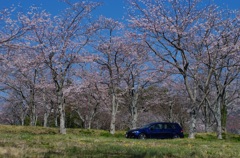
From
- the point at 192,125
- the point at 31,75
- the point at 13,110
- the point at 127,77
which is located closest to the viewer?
the point at 192,125

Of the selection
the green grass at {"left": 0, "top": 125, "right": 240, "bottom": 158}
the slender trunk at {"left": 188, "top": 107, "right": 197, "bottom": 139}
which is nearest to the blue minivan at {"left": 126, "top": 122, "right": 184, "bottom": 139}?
the slender trunk at {"left": 188, "top": 107, "right": 197, "bottom": 139}

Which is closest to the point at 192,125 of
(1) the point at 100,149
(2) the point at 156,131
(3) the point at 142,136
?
(2) the point at 156,131

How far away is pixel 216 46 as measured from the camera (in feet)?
85.4

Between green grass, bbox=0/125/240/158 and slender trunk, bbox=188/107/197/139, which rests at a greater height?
slender trunk, bbox=188/107/197/139

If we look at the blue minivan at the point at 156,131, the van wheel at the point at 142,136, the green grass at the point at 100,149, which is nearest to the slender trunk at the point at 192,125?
the blue minivan at the point at 156,131

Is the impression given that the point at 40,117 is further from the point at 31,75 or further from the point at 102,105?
the point at 31,75

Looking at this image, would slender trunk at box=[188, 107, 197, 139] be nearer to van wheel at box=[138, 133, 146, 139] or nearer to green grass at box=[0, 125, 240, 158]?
van wheel at box=[138, 133, 146, 139]

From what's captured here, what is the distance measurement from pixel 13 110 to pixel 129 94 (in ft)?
104

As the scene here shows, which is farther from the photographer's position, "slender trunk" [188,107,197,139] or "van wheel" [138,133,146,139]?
"van wheel" [138,133,146,139]

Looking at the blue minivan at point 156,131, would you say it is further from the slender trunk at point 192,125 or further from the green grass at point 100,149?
the green grass at point 100,149

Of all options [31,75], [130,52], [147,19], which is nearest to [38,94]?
[31,75]

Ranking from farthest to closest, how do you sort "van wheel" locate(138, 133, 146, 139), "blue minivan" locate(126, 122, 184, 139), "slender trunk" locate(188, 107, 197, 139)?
"blue minivan" locate(126, 122, 184, 139), "van wheel" locate(138, 133, 146, 139), "slender trunk" locate(188, 107, 197, 139)

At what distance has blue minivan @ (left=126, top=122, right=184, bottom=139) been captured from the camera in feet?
85.5

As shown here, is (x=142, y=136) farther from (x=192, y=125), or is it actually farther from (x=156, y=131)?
(x=192, y=125)
